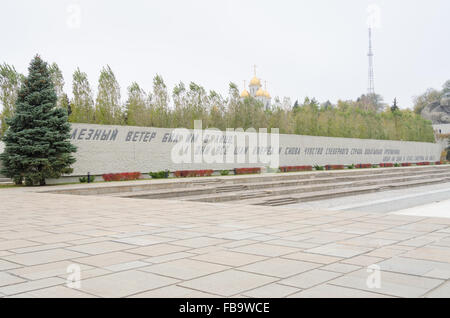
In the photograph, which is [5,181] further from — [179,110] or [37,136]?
[179,110]

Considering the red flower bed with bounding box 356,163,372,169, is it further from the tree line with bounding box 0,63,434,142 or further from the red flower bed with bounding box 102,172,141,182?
the red flower bed with bounding box 102,172,141,182

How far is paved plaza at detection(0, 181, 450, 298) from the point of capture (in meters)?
3.40

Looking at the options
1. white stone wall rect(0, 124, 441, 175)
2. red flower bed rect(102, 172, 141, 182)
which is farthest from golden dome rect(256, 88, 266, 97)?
red flower bed rect(102, 172, 141, 182)

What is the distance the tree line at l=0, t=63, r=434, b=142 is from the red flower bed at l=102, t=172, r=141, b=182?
3504 mm

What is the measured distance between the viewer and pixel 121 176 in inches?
726

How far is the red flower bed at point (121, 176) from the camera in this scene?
1817 centimetres

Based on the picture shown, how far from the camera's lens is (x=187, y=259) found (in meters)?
4.40

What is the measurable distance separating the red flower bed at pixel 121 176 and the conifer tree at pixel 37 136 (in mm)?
1720

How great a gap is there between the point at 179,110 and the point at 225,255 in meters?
20.6

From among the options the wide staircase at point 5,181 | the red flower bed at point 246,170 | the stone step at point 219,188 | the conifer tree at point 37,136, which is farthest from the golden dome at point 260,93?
the conifer tree at point 37,136

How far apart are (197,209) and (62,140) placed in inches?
382

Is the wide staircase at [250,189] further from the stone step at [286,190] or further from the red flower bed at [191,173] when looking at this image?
the red flower bed at [191,173]
